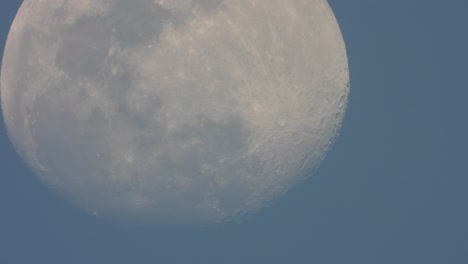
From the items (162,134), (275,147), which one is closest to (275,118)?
(275,147)

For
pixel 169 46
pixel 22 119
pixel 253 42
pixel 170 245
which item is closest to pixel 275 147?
pixel 253 42

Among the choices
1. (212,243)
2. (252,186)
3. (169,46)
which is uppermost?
(212,243)

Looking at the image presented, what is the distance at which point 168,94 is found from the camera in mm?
5590

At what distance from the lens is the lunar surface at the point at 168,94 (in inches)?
219

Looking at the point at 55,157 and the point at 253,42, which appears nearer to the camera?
the point at 253,42

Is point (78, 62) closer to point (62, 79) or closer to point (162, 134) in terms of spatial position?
point (62, 79)

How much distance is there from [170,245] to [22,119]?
718 cm

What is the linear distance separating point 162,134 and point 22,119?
6.62ft

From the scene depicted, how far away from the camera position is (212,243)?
13.3m

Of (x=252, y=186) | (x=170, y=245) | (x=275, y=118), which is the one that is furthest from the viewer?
(x=170, y=245)

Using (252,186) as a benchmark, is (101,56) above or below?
above

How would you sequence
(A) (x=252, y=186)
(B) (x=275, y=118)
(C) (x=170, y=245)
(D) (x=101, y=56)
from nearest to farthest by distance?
1. (D) (x=101, y=56)
2. (B) (x=275, y=118)
3. (A) (x=252, y=186)
4. (C) (x=170, y=245)

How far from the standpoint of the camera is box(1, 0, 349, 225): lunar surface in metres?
5.56

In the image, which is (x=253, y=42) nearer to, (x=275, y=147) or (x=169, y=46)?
(x=169, y=46)
